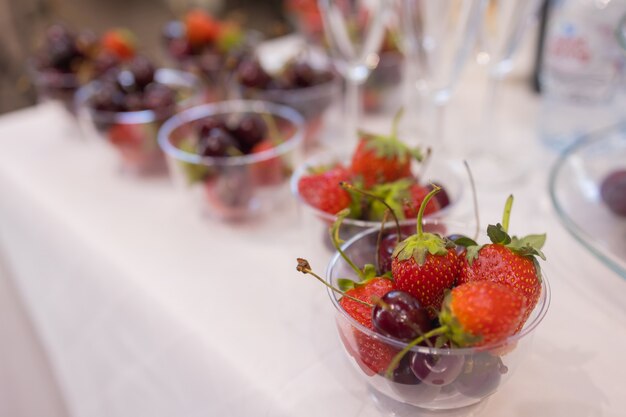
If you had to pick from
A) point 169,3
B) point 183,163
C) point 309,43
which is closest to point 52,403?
point 183,163

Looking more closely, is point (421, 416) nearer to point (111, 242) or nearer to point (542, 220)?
point (542, 220)

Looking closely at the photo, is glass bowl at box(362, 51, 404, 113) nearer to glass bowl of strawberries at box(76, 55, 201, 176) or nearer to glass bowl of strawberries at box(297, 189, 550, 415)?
glass bowl of strawberries at box(76, 55, 201, 176)

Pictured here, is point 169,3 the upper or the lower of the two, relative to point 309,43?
lower

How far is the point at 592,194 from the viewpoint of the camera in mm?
620

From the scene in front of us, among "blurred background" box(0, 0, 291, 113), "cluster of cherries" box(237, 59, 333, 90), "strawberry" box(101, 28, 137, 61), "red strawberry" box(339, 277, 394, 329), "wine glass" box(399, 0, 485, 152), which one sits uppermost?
"wine glass" box(399, 0, 485, 152)

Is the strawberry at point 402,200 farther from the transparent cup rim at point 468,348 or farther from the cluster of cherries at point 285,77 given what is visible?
the cluster of cherries at point 285,77

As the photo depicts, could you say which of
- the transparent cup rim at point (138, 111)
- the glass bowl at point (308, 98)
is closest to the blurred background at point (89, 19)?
the transparent cup rim at point (138, 111)

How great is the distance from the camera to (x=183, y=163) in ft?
2.15

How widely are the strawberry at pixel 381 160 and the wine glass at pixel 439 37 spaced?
19 cm

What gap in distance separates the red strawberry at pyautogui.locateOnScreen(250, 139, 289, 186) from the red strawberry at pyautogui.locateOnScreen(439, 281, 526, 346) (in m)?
0.36

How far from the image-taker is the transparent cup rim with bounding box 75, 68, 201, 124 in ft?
2.55

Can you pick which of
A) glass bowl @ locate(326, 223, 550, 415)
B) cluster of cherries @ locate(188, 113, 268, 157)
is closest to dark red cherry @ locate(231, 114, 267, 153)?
cluster of cherries @ locate(188, 113, 268, 157)

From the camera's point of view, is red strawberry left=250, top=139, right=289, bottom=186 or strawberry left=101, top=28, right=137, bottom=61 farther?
strawberry left=101, top=28, right=137, bottom=61

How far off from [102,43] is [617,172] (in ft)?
2.76
